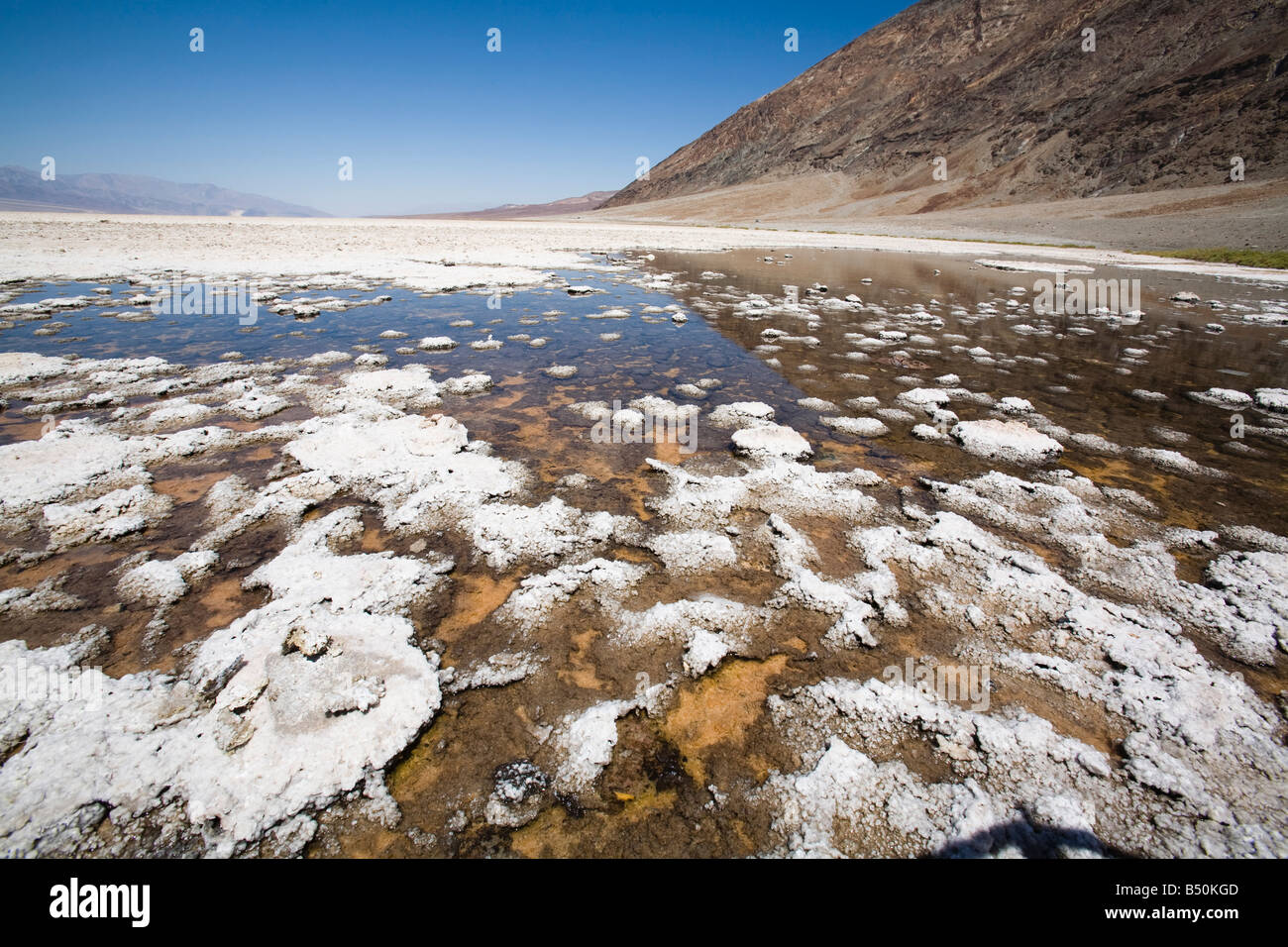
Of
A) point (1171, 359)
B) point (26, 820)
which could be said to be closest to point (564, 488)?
point (26, 820)

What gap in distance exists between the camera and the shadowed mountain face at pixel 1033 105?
3984 cm

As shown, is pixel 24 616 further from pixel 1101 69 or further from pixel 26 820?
pixel 1101 69

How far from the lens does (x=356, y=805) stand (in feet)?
5.83

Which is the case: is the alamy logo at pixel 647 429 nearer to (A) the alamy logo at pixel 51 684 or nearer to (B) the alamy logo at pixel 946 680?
(B) the alamy logo at pixel 946 680

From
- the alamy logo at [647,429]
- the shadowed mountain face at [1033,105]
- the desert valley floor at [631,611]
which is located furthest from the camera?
the shadowed mountain face at [1033,105]

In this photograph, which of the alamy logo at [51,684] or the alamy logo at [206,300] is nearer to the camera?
the alamy logo at [51,684]

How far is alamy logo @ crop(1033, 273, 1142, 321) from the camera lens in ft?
36.2

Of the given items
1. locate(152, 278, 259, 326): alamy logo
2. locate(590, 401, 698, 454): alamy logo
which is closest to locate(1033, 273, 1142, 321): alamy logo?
locate(590, 401, 698, 454): alamy logo
